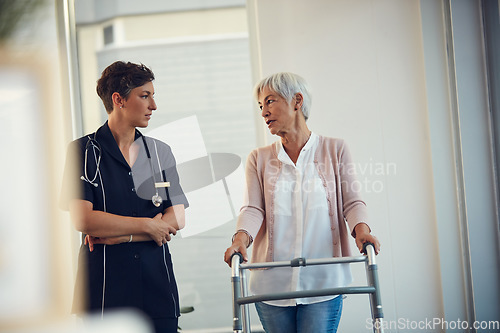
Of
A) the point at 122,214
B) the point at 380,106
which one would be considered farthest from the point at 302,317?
the point at 380,106

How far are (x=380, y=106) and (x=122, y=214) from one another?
182 centimetres

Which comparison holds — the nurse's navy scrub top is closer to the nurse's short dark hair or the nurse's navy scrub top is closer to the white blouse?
the nurse's short dark hair

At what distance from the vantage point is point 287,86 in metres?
2.21

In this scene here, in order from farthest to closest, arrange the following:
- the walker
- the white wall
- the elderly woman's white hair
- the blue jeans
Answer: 1. the white wall
2. the elderly woman's white hair
3. the blue jeans
4. the walker

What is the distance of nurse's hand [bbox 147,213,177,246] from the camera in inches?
84.5

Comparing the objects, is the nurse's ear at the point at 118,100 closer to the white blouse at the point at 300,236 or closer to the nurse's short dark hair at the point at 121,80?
the nurse's short dark hair at the point at 121,80

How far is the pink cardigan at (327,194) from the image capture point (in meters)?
2.17

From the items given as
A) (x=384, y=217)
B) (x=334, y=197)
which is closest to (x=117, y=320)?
(x=334, y=197)

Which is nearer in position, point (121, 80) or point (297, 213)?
point (297, 213)

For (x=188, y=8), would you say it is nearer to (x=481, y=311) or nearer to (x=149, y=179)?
(x=149, y=179)

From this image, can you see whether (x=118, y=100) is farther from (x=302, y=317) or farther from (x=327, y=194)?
(x=302, y=317)

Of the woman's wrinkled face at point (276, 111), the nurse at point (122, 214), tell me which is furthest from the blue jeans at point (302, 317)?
the woman's wrinkled face at point (276, 111)

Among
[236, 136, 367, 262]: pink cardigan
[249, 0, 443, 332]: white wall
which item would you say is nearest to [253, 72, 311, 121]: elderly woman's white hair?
[236, 136, 367, 262]: pink cardigan

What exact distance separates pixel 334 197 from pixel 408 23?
1671 mm
